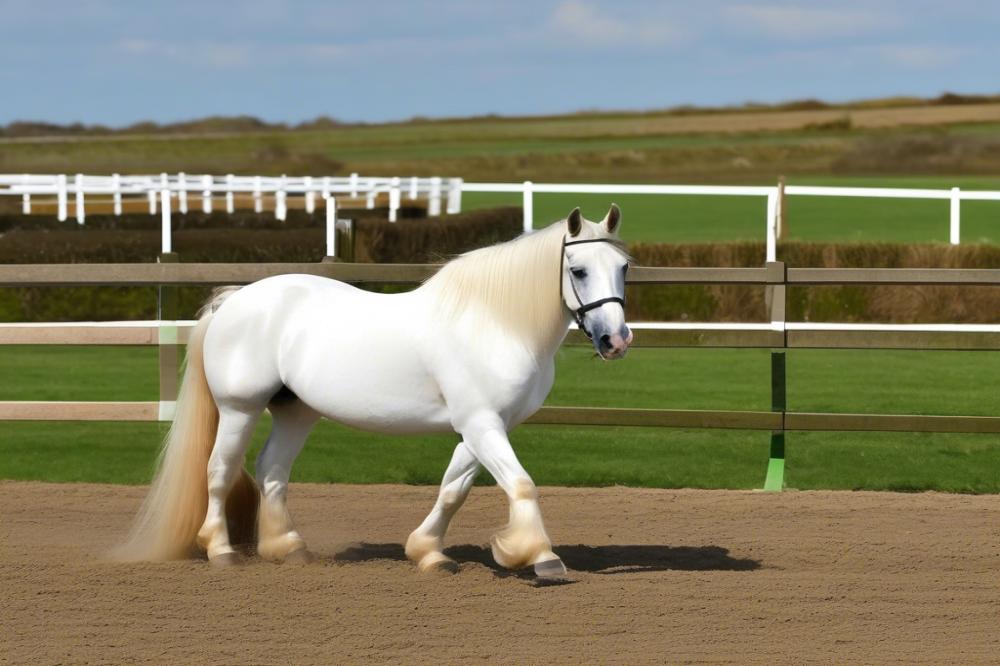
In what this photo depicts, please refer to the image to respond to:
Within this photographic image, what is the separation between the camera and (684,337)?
927 centimetres

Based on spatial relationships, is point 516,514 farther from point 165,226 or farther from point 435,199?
point 435,199

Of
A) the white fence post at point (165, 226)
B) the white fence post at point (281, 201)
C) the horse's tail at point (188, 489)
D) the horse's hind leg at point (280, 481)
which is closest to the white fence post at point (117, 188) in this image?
the white fence post at point (281, 201)

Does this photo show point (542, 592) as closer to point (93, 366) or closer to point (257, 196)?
point (93, 366)

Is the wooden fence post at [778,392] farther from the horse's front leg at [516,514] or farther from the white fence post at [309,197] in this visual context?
the white fence post at [309,197]

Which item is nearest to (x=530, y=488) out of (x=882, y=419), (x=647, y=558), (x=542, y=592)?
(x=542, y=592)

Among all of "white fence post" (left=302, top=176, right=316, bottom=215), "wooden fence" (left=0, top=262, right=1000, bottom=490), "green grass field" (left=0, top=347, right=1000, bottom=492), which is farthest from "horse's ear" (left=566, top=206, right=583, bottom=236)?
"white fence post" (left=302, top=176, right=316, bottom=215)

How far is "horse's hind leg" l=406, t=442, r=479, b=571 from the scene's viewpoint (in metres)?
6.34

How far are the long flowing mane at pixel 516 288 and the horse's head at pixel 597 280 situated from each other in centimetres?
8

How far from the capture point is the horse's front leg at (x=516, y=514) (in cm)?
596

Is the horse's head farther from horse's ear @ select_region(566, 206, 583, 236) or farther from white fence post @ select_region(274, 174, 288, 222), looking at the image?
white fence post @ select_region(274, 174, 288, 222)

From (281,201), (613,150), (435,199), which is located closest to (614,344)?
(281,201)

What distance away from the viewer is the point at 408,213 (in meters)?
30.0

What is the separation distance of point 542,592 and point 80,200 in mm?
23506

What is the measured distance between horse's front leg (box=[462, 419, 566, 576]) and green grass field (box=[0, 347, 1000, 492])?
55.0 inches
